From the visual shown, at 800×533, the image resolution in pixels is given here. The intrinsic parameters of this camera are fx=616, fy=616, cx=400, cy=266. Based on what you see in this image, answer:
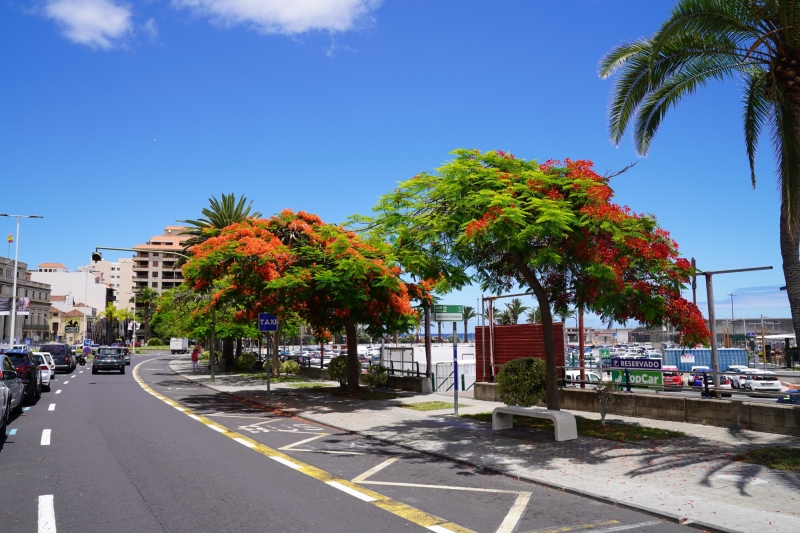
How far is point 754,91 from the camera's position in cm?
1177

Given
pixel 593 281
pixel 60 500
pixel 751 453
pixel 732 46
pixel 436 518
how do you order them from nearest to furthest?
1. pixel 436 518
2. pixel 60 500
3. pixel 751 453
4. pixel 732 46
5. pixel 593 281

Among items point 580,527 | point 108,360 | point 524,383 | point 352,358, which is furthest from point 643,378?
point 108,360

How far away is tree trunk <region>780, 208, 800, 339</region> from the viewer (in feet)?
32.5

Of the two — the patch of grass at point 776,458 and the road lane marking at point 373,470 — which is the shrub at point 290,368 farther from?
the patch of grass at point 776,458

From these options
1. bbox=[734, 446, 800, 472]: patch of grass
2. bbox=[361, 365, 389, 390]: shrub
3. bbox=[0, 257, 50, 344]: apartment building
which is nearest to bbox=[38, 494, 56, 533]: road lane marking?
bbox=[734, 446, 800, 472]: patch of grass

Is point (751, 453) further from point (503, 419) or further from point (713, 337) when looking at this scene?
point (503, 419)

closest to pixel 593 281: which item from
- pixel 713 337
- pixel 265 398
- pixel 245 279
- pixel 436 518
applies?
pixel 713 337

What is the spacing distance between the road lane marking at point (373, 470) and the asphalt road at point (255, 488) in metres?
0.02

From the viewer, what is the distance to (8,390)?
12.6m

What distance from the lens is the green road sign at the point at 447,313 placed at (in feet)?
51.8

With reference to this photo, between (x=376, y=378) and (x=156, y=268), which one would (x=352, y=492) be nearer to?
(x=376, y=378)

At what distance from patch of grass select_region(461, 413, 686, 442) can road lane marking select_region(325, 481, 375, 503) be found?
613 centimetres

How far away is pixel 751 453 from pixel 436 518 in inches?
251

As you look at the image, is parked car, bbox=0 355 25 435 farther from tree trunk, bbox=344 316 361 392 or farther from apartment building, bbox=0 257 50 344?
apartment building, bbox=0 257 50 344
